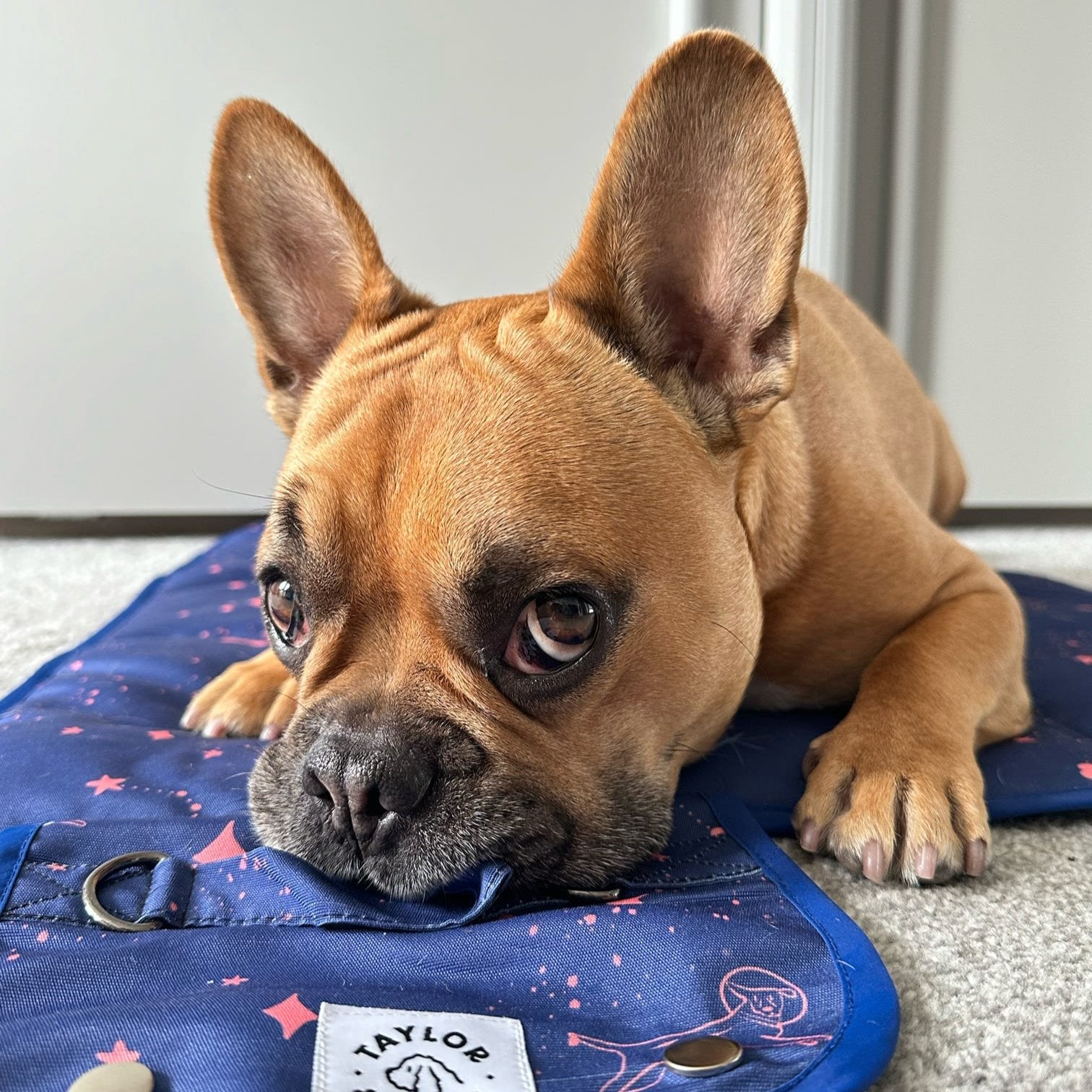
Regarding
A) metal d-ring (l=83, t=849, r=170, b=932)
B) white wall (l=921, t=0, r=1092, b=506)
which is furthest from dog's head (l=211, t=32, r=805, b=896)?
white wall (l=921, t=0, r=1092, b=506)

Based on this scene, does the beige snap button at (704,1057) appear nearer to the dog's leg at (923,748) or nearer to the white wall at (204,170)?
the dog's leg at (923,748)

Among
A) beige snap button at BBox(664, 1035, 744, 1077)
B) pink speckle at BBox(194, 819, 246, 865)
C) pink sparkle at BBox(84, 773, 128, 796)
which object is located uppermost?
beige snap button at BBox(664, 1035, 744, 1077)

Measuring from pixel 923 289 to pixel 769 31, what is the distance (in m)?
0.92

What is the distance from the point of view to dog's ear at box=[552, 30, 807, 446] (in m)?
1.09

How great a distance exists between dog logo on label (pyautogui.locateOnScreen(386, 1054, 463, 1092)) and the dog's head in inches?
8.0

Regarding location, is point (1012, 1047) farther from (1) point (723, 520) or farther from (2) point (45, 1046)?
(2) point (45, 1046)

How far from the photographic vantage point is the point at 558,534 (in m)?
1.03

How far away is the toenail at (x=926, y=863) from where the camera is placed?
3.50 feet

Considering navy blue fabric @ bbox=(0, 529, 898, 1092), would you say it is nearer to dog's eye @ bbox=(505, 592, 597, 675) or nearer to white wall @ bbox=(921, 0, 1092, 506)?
dog's eye @ bbox=(505, 592, 597, 675)

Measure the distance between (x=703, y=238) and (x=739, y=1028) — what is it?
0.84 meters

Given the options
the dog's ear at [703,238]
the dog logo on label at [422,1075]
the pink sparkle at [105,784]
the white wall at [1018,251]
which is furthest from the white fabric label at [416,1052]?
the white wall at [1018,251]

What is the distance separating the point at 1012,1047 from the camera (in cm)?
83

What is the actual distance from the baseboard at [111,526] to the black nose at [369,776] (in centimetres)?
282

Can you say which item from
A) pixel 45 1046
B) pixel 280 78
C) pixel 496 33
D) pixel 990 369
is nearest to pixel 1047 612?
pixel 990 369
